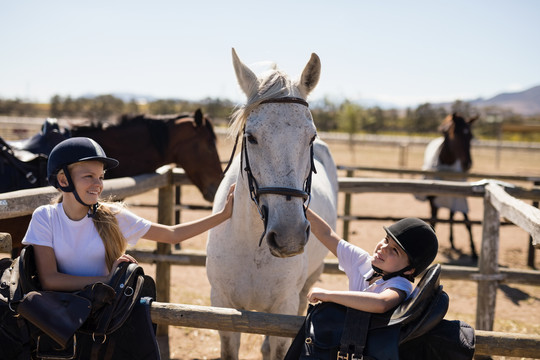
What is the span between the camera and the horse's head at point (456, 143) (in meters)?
8.41

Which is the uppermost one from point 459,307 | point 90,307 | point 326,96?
point 326,96

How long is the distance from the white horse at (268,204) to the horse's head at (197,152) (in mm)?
2076

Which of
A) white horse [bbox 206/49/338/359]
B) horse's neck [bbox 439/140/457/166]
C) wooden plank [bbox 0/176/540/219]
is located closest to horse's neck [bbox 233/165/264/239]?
white horse [bbox 206/49/338/359]

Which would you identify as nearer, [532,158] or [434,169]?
[434,169]

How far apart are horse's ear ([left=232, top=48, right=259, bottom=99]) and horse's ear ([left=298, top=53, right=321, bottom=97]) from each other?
26cm

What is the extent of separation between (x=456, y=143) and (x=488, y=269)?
17.1 ft

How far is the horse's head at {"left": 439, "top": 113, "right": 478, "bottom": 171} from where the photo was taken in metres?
8.41

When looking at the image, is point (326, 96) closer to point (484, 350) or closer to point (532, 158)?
point (532, 158)

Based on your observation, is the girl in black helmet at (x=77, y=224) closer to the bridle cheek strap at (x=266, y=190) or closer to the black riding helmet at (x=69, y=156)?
the black riding helmet at (x=69, y=156)

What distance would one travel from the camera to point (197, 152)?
4977mm

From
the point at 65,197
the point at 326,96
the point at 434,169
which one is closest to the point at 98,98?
the point at 326,96

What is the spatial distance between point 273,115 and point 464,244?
24.5 ft

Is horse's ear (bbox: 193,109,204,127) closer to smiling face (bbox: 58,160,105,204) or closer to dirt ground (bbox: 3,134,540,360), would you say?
dirt ground (bbox: 3,134,540,360)

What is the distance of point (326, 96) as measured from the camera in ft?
117
